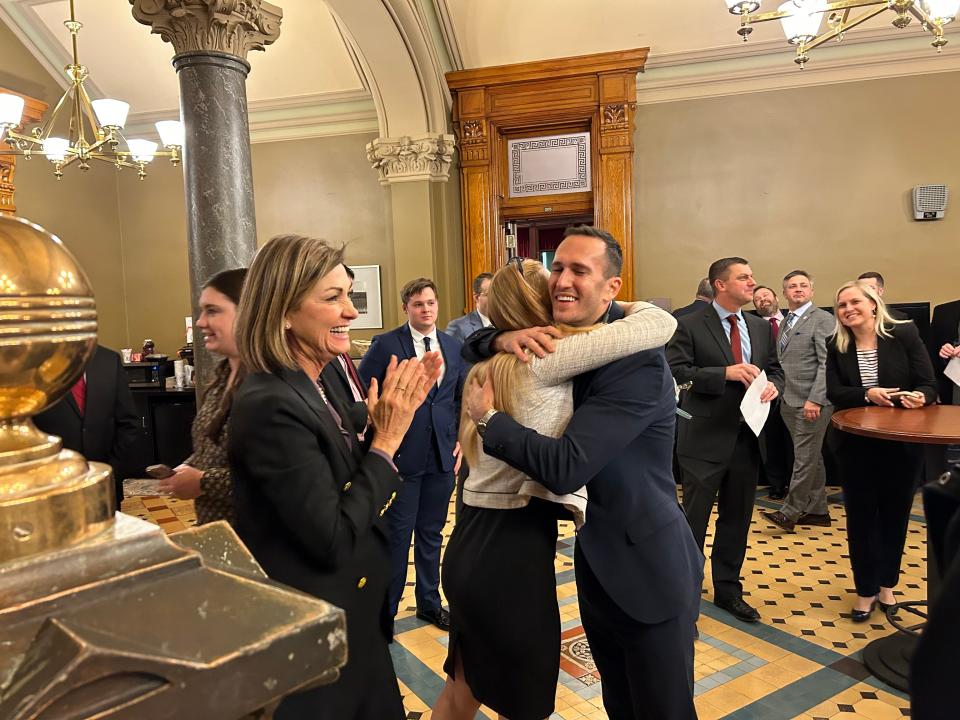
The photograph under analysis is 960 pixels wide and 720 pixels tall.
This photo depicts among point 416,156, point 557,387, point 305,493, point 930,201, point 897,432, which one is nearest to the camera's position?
point 305,493

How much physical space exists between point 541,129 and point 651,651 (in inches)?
311

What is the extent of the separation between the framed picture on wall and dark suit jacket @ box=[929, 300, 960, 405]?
21.3 ft

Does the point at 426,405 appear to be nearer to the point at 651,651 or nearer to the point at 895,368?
the point at 651,651

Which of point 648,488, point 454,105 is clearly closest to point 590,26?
point 454,105

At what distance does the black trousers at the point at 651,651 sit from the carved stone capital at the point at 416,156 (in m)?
7.17

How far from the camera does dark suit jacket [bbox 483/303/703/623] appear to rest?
1733mm

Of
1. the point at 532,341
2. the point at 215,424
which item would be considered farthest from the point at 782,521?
the point at 215,424

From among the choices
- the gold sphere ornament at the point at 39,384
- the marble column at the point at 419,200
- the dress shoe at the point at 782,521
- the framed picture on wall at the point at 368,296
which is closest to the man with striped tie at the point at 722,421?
the dress shoe at the point at 782,521

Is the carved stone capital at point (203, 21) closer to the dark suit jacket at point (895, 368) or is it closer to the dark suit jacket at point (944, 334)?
the dark suit jacket at point (895, 368)

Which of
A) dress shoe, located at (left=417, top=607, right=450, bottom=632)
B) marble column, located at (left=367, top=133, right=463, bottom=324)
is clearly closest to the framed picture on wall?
marble column, located at (left=367, top=133, right=463, bottom=324)

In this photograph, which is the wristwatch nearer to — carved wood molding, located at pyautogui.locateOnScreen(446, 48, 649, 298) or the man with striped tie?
the man with striped tie

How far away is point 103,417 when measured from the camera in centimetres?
370

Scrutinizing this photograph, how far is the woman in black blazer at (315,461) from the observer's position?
4.37ft

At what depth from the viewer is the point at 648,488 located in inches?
73.9
